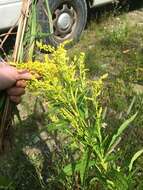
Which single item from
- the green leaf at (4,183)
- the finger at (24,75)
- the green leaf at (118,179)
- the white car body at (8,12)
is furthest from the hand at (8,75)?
the white car body at (8,12)

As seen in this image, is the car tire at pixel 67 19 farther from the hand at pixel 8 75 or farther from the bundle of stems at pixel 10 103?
the hand at pixel 8 75

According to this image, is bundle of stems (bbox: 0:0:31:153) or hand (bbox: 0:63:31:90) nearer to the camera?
hand (bbox: 0:63:31:90)

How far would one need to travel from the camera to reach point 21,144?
4.47 meters

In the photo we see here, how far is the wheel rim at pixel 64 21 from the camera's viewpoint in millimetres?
5922

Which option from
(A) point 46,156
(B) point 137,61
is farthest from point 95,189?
(B) point 137,61

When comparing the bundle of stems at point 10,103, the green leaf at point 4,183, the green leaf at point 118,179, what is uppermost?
the bundle of stems at point 10,103

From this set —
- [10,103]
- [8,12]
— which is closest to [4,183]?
[10,103]

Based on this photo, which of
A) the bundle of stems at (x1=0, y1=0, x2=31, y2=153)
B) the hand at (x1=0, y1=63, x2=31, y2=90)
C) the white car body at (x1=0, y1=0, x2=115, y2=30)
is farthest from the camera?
the white car body at (x1=0, y1=0, x2=115, y2=30)

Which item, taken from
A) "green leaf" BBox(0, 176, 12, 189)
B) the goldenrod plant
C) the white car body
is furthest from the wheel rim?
the goldenrod plant

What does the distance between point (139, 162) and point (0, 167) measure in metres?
1.16

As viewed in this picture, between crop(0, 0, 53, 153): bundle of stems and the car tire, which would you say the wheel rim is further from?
crop(0, 0, 53, 153): bundle of stems

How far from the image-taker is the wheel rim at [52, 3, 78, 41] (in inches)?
233

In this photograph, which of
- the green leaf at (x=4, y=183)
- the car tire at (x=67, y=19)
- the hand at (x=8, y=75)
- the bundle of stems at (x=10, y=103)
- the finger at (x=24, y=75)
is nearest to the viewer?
the finger at (x=24, y=75)

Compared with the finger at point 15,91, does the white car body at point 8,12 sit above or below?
above
